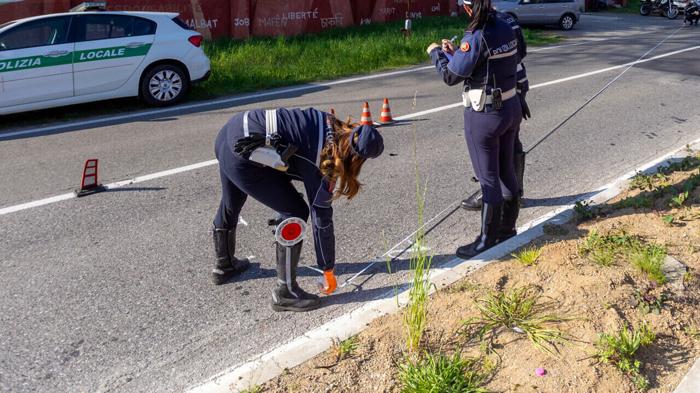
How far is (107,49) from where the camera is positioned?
385 inches

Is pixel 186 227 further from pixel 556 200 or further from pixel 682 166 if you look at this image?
pixel 682 166

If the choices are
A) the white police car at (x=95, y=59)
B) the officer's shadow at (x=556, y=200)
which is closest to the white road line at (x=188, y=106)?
the white police car at (x=95, y=59)

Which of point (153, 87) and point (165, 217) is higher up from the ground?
point (153, 87)

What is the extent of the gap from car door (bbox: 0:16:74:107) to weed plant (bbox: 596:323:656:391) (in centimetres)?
878

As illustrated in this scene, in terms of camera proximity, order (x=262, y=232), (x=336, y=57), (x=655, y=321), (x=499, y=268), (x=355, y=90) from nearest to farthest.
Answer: (x=655, y=321) < (x=499, y=268) < (x=262, y=232) < (x=355, y=90) < (x=336, y=57)

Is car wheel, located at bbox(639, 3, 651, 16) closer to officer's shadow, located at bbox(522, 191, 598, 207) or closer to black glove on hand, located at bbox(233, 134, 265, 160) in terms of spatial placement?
officer's shadow, located at bbox(522, 191, 598, 207)

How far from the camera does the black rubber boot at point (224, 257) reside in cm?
445

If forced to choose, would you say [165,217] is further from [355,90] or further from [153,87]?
[355,90]

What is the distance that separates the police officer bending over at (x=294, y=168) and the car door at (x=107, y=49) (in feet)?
21.5

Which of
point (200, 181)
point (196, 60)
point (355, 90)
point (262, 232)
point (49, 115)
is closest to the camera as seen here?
point (262, 232)

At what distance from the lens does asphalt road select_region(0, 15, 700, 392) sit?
12.4ft

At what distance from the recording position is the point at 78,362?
3.66 metres

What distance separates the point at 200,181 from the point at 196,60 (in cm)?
458

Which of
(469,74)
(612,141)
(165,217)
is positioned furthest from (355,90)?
(469,74)
